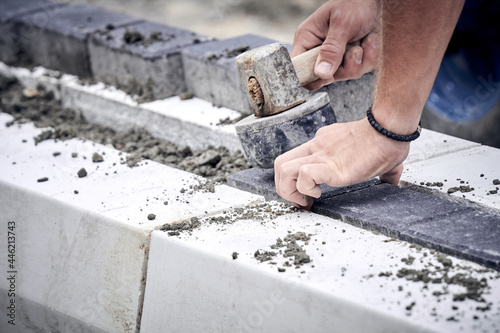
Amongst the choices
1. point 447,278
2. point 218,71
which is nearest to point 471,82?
point 218,71

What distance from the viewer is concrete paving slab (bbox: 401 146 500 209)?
260 centimetres

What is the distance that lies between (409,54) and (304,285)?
0.85 m

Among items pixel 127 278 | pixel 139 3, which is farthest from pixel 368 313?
pixel 139 3

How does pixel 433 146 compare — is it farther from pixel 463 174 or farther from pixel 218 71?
pixel 218 71

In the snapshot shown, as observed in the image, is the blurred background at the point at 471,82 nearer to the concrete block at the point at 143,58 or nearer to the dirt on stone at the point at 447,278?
the concrete block at the point at 143,58

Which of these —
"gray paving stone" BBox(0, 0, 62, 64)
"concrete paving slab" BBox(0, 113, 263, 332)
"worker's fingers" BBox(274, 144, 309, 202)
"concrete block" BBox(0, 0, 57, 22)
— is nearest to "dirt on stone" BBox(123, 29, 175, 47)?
"gray paving stone" BBox(0, 0, 62, 64)

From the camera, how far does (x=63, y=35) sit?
4703 millimetres

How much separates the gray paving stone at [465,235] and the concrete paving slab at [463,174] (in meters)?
0.23

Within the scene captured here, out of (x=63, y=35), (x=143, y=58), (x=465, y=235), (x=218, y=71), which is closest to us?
(x=465, y=235)

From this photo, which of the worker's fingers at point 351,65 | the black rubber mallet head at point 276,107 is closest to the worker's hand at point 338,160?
the black rubber mallet head at point 276,107

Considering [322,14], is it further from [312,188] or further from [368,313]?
[368,313]

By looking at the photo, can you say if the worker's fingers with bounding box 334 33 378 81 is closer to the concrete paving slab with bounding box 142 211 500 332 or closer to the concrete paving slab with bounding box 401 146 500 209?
the concrete paving slab with bounding box 401 146 500 209

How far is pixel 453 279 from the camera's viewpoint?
76.8 inches

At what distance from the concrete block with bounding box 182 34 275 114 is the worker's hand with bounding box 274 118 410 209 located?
4.18ft
